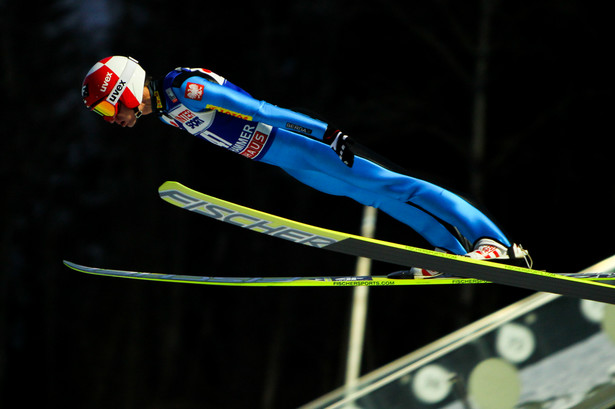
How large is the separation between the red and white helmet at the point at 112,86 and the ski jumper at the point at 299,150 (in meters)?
0.09

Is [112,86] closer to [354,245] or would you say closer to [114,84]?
[114,84]

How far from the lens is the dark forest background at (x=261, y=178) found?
30.8 ft

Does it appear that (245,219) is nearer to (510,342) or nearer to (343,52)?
(510,342)

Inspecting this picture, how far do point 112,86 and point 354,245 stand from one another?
1.37 metres

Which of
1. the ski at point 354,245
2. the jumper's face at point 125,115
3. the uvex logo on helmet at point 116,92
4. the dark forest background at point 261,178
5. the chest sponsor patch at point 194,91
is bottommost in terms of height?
the ski at point 354,245

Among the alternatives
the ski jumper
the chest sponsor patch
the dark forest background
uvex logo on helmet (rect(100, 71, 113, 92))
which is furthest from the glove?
the dark forest background

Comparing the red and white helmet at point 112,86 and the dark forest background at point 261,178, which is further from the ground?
the dark forest background at point 261,178

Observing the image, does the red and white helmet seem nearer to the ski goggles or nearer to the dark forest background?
the ski goggles

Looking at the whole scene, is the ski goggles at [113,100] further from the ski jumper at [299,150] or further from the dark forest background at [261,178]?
the dark forest background at [261,178]

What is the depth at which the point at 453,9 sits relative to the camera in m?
9.68

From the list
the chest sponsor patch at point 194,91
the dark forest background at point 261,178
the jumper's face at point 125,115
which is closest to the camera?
the chest sponsor patch at point 194,91

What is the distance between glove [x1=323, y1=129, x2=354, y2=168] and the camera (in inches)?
132

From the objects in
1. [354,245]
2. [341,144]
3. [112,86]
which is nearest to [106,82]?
[112,86]

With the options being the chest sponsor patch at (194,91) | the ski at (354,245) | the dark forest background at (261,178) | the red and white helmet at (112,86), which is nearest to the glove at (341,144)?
the ski at (354,245)
